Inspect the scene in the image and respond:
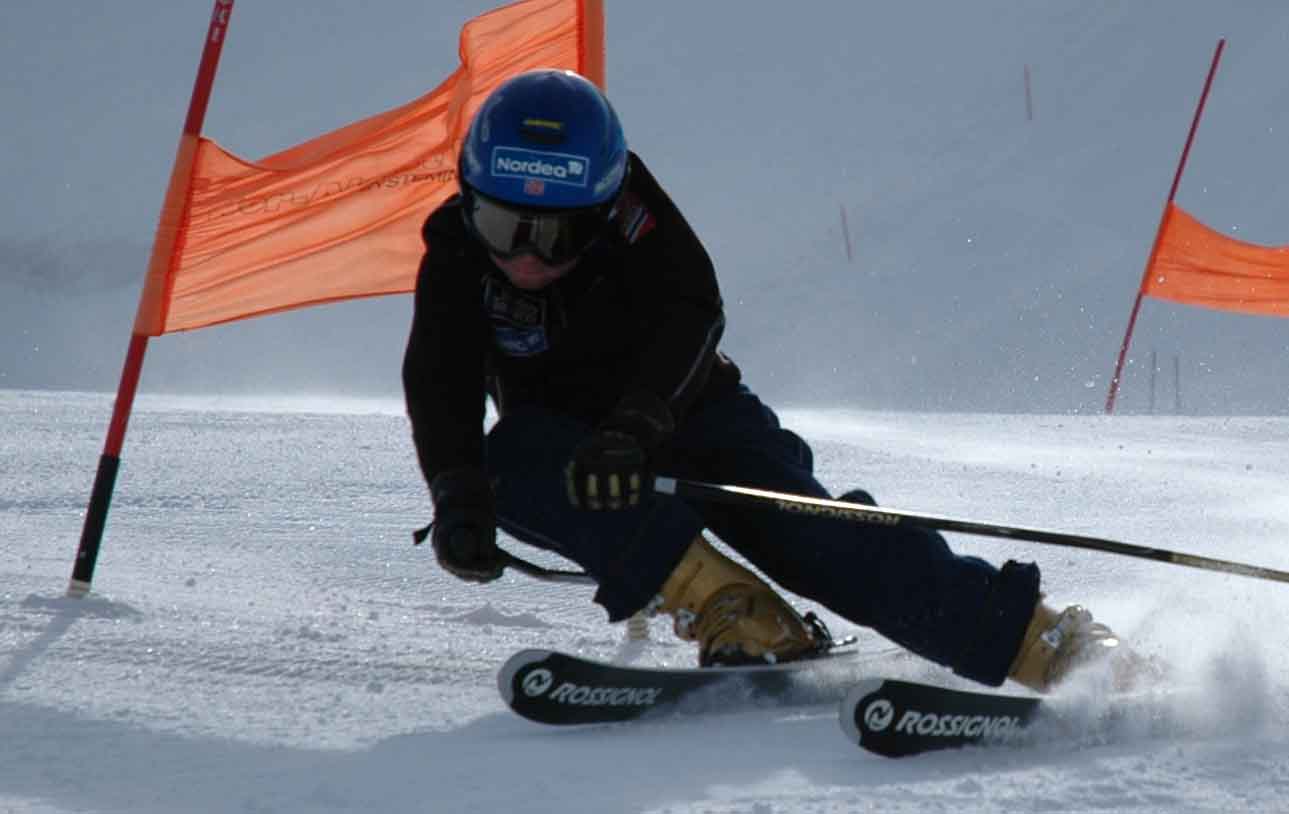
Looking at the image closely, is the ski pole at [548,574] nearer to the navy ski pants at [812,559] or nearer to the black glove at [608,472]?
the navy ski pants at [812,559]

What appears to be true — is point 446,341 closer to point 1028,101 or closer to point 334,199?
point 334,199

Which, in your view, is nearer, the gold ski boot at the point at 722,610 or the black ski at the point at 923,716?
the black ski at the point at 923,716

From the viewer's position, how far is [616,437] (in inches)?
115

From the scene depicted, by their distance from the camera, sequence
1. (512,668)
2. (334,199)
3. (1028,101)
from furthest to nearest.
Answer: (1028,101)
(334,199)
(512,668)

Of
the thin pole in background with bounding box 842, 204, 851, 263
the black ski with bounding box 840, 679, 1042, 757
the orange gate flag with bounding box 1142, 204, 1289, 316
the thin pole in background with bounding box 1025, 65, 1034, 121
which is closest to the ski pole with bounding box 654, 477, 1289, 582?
the black ski with bounding box 840, 679, 1042, 757

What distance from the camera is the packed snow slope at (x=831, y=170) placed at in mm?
24078

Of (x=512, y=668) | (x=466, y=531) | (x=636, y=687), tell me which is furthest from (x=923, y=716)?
(x=466, y=531)

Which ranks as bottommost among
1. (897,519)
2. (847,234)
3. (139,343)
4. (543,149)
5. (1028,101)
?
(139,343)

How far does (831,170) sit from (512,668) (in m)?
29.7

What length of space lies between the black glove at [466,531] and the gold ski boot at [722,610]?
0.34m

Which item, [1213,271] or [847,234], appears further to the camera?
[847,234]

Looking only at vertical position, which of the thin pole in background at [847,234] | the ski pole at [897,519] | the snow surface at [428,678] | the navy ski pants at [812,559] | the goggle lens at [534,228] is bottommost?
the snow surface at [428,678]

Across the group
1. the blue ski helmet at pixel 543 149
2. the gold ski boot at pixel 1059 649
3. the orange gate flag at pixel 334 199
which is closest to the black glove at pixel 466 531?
the blue ski helmet at pixel 543 149

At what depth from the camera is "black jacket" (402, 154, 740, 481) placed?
126 inches
